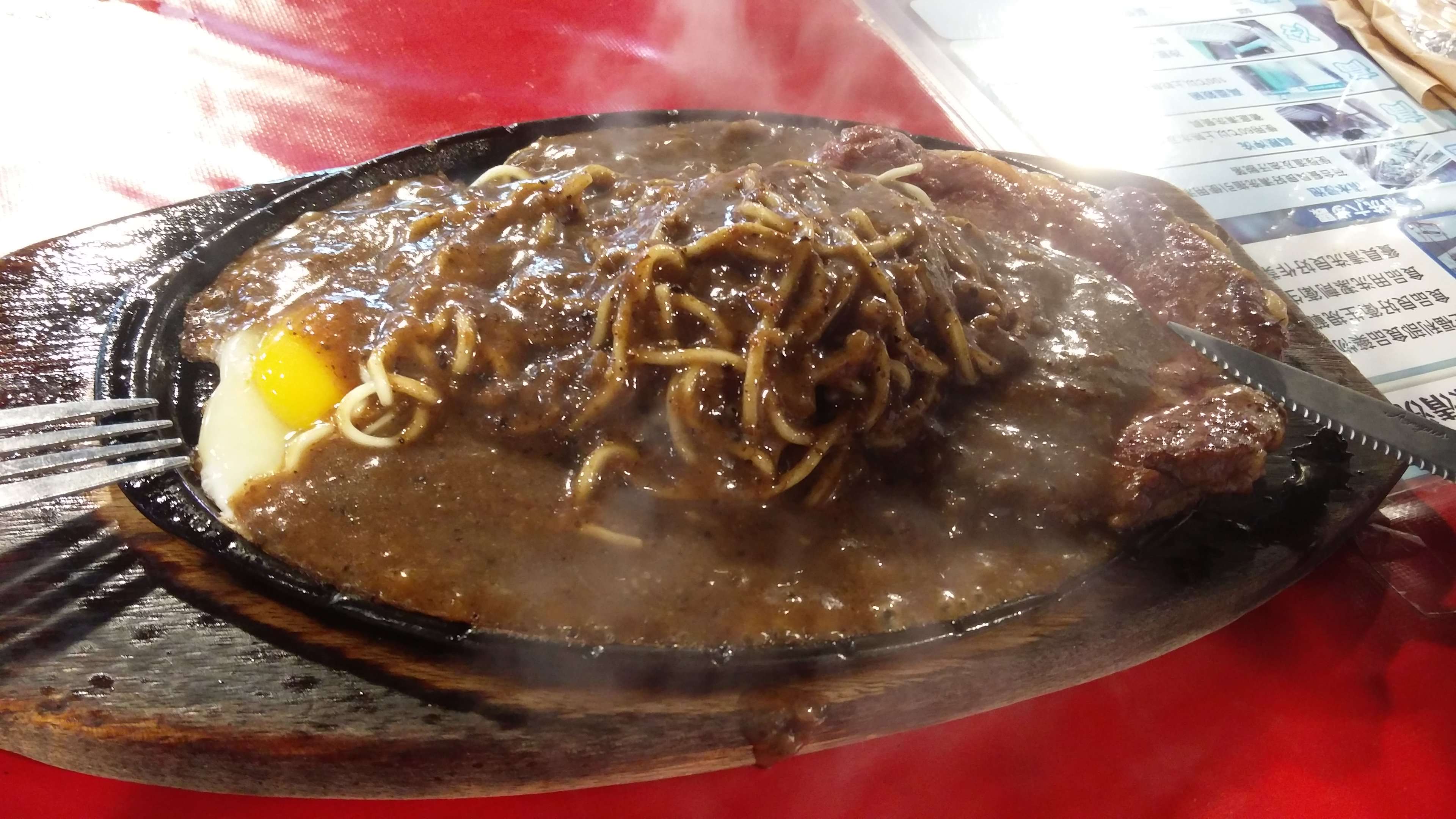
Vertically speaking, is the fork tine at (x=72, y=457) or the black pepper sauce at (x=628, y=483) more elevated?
the fork tine at (x=72, y=457)

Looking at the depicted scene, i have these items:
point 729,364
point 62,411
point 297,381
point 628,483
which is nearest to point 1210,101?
point 729,364

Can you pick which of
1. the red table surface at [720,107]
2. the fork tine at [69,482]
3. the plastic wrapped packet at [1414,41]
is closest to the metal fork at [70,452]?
the fork tine at [69,482]

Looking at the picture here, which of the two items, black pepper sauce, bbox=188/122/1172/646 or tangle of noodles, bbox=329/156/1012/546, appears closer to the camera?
black pepper sauce, bbox=188/122/1172/646

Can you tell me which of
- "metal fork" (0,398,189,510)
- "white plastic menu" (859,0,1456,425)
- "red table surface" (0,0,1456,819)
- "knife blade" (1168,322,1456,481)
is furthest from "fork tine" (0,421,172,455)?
"white plastic menu" (859,0,1456,425)

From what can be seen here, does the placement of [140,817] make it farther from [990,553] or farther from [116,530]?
[990,553]

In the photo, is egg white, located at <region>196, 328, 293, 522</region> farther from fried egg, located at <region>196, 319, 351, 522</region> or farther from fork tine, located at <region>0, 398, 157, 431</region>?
fork tine, located at <region>0, 398, 157, 431</region>

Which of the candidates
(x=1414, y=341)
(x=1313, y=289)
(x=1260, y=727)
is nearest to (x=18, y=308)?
(x=1260, y=727)

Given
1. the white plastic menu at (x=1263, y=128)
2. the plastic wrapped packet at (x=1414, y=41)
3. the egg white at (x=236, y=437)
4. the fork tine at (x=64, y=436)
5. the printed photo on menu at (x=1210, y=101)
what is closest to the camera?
the fork tine at (x=64, y=436)

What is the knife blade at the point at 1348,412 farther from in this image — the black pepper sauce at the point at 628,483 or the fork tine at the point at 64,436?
the fork tine at the point at 64,436
